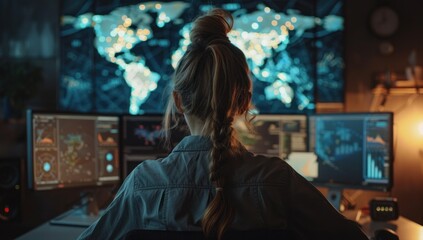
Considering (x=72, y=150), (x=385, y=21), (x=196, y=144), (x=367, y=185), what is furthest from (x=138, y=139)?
(x=385, y=21)

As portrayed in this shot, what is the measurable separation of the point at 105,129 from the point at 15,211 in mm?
568

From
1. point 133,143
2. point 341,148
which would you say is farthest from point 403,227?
point 133,143

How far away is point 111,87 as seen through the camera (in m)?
3.00

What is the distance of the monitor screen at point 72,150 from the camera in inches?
81.0

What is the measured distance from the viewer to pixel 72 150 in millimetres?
2158

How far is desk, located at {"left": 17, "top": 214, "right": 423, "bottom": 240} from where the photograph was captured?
182 cm

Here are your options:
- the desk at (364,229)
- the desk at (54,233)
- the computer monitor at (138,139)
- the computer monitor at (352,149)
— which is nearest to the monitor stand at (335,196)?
the computer monitor at (352,149)

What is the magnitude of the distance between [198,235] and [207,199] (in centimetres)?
12

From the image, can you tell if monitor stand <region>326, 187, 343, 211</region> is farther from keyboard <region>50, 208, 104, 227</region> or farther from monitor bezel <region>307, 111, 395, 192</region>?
keyboard <region>50, 208, 104, 227</region>

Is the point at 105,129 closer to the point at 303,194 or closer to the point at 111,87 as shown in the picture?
the point at 111,87

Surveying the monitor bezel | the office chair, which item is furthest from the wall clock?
the office chair

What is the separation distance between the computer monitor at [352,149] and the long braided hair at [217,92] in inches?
45.5

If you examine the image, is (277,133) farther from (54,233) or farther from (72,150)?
(54,233)

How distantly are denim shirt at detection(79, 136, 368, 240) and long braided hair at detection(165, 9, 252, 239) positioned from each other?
0.03m
